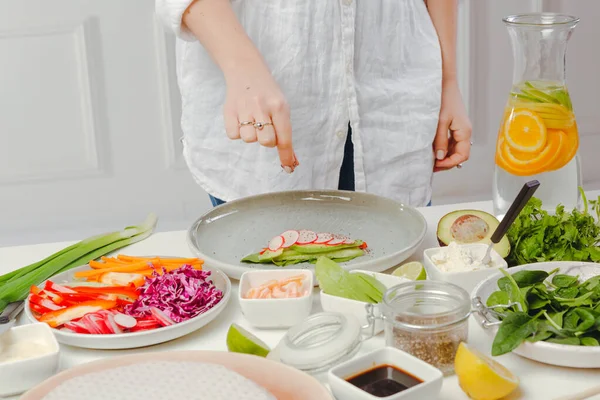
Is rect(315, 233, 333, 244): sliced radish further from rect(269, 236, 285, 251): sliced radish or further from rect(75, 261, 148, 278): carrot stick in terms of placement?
rect(75, 261, 148, 278): carrot stick

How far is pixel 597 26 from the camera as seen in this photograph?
396cm

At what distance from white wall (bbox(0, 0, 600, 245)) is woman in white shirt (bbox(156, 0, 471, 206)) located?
5.83 ft

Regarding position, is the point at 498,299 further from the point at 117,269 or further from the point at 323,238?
the point at 117,269

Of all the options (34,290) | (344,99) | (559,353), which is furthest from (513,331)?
(344,99)

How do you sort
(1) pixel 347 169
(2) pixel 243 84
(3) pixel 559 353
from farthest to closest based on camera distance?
(1) pixel 347 169 → (2) pixel 243 84 → (3) pixel 559 353

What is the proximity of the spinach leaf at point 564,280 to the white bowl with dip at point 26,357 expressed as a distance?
658mm

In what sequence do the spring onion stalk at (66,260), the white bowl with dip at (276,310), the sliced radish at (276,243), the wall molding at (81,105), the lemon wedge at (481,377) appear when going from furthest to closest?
the wall molding at (81,105), the sliced radish at (276,243), the spring onion stalk at (66,260), the white bowl with dip at (276,310), the lemon wedge at (481,377)

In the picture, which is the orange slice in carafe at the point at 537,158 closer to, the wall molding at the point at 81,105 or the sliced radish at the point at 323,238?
the sliced radish at the point at 323,238

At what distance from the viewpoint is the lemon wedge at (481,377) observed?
90 cm

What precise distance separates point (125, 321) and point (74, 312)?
9cm

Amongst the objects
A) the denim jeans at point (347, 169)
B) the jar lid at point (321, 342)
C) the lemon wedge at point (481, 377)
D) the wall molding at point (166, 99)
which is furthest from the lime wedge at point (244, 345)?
the wall molding at point (166, 99)

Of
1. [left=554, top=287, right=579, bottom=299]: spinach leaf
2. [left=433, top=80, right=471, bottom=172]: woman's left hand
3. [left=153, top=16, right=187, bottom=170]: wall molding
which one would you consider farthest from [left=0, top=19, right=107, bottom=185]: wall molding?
[left=554, top=287, right=579, bottom=299]: spinach leaf

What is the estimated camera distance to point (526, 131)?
1289 millimetres

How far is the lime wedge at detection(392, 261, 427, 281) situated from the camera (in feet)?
3.82
